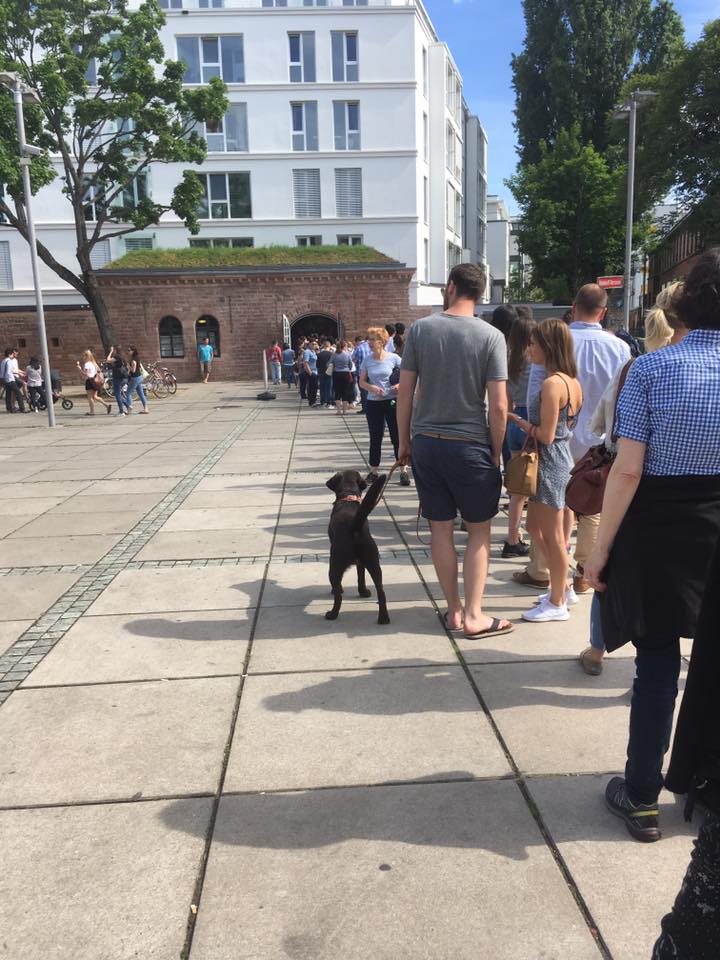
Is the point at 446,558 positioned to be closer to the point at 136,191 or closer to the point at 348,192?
the point at 348,192

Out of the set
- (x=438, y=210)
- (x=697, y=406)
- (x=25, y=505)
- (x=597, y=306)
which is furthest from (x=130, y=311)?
(x=697, y=406)

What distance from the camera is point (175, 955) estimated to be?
2236mm

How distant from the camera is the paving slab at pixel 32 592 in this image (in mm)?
5277

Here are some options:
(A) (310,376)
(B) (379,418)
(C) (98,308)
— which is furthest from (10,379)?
(B) (379,418)

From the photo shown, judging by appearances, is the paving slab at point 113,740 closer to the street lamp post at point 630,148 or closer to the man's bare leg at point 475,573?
the man's bare leg at point 475,573

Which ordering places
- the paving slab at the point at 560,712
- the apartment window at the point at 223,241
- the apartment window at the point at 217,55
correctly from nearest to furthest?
the paving slab at the point at 560,712, the apartment window at the point at 217,55, the apartment window at the point at 223,241

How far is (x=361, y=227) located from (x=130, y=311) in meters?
14.4

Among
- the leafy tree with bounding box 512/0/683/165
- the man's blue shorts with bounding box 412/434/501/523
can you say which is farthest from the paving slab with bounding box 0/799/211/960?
the leafy tree with bounding box 512/0/683/165

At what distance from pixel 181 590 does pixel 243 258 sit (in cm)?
3223

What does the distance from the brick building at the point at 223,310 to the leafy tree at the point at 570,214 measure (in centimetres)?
959

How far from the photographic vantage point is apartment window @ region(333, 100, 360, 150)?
4250 cm

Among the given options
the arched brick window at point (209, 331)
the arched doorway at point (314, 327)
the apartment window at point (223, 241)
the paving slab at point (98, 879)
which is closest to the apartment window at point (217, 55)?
the apartment window at point (223, 241)

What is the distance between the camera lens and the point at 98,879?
256cm

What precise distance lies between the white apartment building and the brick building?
28.9 ft
